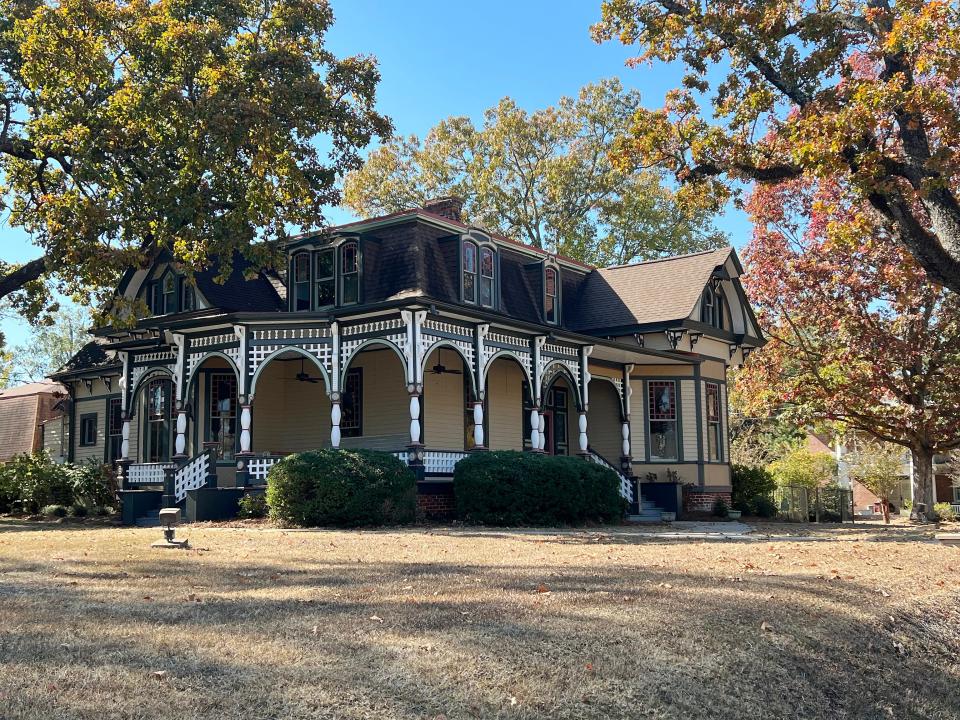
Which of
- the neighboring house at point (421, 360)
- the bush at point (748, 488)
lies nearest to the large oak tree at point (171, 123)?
the neighboring house at point (421, 360)

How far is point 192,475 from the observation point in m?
22.3

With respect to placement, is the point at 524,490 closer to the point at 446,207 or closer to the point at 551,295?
the point at 551,295

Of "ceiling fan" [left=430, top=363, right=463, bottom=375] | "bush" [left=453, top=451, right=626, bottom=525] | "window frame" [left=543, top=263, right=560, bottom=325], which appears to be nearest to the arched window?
"ceiling fan" [left=430, top=363, right=463, bottom=375]

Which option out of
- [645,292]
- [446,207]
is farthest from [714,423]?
[446,207]

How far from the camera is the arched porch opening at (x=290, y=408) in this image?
25906 millimetres

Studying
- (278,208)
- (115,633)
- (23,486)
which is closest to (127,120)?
(278,208)

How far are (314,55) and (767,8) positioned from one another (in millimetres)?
10380

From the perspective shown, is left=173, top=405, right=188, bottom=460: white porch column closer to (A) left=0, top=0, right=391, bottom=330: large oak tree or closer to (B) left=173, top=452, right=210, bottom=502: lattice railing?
(B) left=173, top=452, right=210, bottom=502: lattice railing

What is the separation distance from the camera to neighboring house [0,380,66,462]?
125ft

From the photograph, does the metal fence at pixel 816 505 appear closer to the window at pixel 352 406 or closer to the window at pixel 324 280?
the window at pixel 352 406

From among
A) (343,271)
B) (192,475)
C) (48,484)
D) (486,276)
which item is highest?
(486,276)

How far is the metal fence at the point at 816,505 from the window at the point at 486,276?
11357mm

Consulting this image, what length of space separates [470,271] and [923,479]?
1496cm

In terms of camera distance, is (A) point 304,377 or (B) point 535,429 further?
(A) point 304,377
